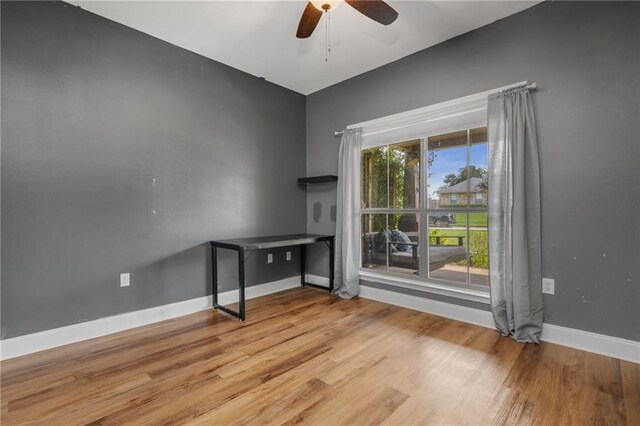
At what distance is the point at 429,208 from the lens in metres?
3.05

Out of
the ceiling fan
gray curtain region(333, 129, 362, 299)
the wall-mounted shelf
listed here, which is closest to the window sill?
gray curtain region(333, 129, 362, 299)

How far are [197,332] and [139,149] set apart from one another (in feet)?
5.55

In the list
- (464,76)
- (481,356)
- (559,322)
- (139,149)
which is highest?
(464,76)

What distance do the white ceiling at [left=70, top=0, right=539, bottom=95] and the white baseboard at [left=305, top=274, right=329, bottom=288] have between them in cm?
256

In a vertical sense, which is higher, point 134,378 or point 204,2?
point 204,2

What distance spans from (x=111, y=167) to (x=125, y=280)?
3.20ft

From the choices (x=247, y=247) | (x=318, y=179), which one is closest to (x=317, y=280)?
(x=318, y=179)

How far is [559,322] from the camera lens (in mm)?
2244

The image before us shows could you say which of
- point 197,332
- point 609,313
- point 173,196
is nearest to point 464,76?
point 609,313

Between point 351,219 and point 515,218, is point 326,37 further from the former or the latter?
point 515,218

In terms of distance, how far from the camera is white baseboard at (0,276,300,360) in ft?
6.92

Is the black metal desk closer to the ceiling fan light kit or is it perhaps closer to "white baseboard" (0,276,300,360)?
"white baseboard" (0,276,300,360)

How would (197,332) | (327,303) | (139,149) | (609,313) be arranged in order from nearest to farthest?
(609,313) → (197,332) → (139,149) → (327,303)

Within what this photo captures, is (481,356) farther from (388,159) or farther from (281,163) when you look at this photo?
(281,163)
